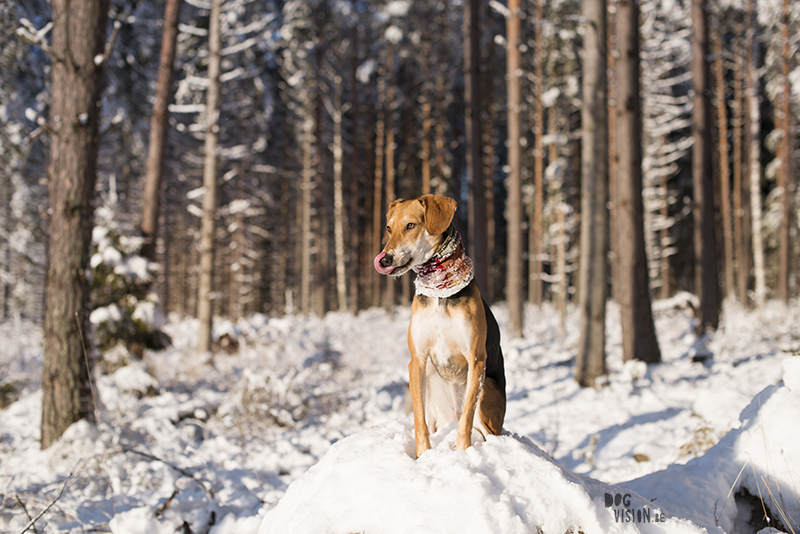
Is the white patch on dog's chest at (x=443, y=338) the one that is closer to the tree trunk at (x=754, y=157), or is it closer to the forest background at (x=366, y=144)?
the forest background at (x=366, y=144)

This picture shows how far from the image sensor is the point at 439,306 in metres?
1.90

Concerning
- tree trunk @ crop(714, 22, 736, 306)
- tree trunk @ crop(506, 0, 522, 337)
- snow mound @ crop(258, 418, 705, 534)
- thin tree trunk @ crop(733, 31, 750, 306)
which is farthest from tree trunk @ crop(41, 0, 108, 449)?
tree trunk @ crop(714, 22, 736, 306)

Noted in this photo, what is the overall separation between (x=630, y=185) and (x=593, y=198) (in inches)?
23.2

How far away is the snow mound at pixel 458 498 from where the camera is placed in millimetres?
1589

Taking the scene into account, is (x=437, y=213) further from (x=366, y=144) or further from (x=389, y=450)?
(x=366, y=144)

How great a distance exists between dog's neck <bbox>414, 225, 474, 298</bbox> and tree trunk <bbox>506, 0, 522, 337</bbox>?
10.8 metres

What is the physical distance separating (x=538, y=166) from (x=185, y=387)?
14356 mm

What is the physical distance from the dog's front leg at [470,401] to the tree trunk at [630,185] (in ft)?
20.9

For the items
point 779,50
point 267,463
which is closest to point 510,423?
point 267,463

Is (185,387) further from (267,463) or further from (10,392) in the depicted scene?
(267,463)

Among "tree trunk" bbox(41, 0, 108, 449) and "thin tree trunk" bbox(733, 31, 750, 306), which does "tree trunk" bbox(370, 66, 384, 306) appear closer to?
"thin tree trunk" bbox(733, 31, 750, 306)

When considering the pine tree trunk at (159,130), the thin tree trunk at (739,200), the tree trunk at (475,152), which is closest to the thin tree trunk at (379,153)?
the tree trunk at (475,152)

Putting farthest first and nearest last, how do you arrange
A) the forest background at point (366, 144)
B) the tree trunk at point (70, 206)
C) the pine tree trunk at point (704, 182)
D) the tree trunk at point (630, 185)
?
the pine tree trunk at point (704, 182) → the tree trunk at point (630, 185) → the forest background at point (366, 144) → the tree trunk at point (70, 206)

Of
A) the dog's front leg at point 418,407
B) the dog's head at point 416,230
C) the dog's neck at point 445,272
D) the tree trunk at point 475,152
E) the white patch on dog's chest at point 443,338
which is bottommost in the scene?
the dog's front leg at point 418,407
